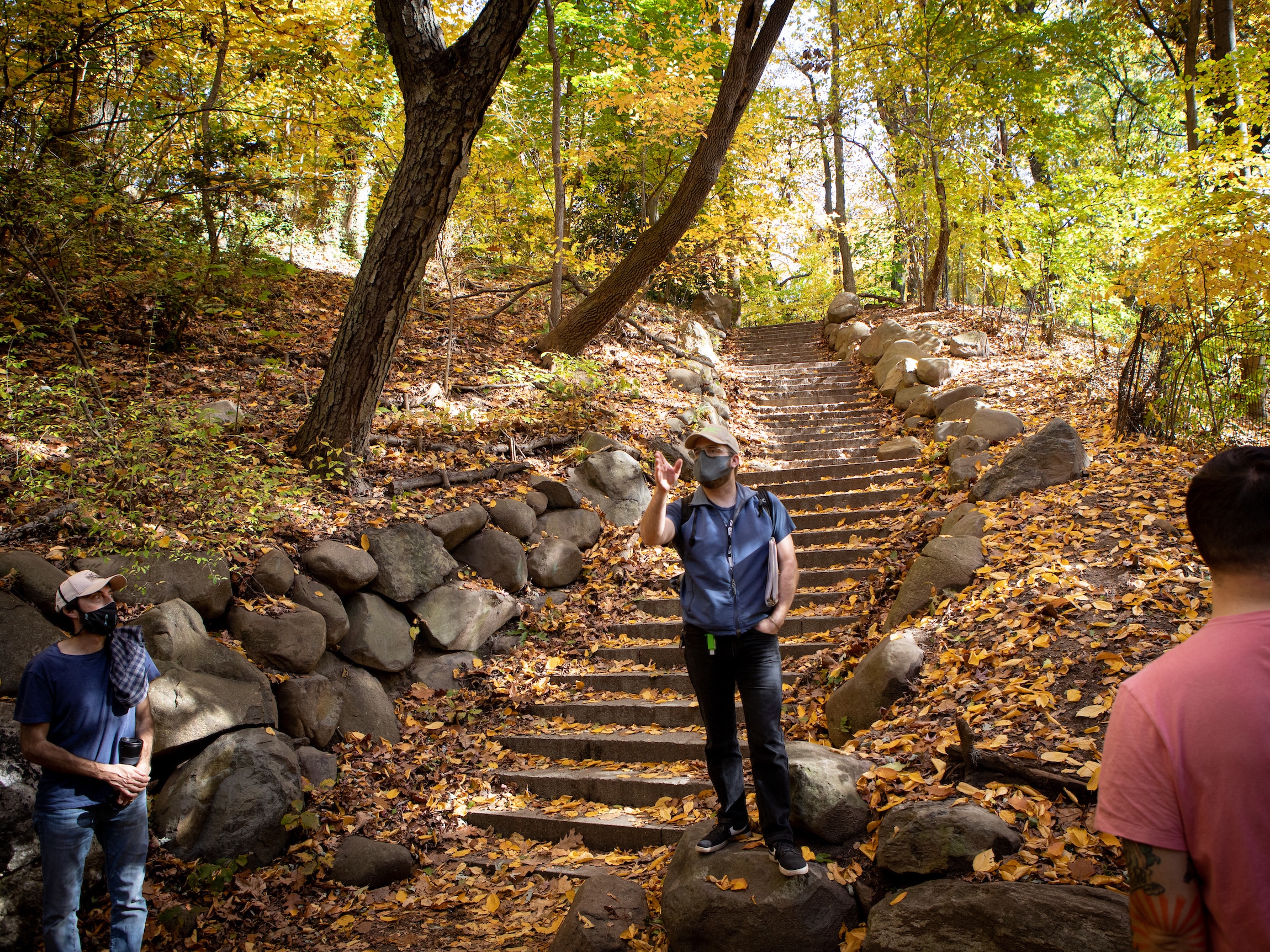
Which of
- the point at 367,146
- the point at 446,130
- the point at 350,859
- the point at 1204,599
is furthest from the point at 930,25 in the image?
the point at 350,859

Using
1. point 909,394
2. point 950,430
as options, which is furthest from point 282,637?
point 909,394

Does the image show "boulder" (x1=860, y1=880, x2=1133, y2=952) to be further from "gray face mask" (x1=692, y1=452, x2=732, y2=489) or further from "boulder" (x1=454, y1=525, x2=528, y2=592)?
"boulder" (x1=454, y1=525, x2=528, y2=592)

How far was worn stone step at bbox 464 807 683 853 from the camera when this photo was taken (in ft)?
13.2

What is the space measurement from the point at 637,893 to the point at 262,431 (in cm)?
486

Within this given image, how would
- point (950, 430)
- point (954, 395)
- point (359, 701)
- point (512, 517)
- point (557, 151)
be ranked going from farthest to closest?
point (557, 151), point (954, 395), point (950, 430), point (512, 517), point (359, 701)

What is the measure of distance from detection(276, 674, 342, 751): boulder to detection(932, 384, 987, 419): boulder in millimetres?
7406

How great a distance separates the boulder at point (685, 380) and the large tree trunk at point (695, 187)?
5.25 feet

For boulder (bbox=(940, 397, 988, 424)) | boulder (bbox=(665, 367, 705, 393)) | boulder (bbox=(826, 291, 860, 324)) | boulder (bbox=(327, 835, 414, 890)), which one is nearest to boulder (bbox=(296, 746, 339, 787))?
boulder (bbox=(327, 835, 414, 890))

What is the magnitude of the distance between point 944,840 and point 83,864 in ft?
11.3

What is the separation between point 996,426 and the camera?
23.6 ft

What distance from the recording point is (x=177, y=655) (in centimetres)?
406

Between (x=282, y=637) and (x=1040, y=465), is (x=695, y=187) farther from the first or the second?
(x=282, y=637)

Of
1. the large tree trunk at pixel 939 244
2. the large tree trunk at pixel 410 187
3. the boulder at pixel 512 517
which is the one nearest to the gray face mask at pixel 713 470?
the boulder at pixel 512 517

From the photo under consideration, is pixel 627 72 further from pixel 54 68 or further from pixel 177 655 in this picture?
pixel 177 655
